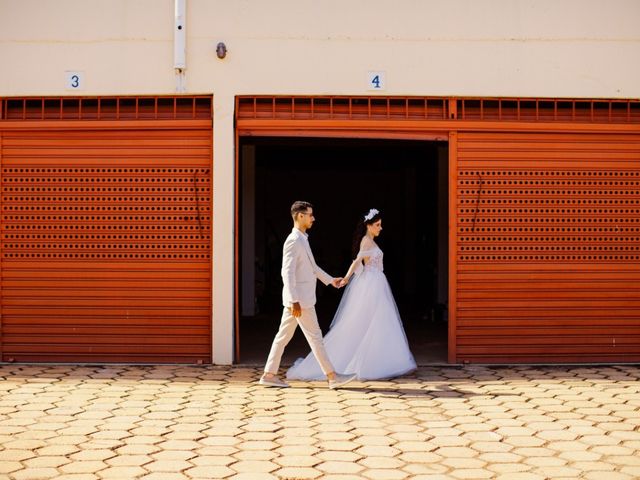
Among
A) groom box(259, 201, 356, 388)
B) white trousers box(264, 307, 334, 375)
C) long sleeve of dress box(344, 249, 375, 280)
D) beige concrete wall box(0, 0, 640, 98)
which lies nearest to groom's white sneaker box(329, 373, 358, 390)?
groom box(259, 201, 356, 388)

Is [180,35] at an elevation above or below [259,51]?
above

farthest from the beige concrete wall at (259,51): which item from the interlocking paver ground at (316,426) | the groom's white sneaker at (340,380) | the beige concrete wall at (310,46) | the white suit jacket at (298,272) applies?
the interlocking paver ground at (316,426)

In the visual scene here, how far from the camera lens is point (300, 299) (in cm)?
893

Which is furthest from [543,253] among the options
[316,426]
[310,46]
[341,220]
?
[341,220]

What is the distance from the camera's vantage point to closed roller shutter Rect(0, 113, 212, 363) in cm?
1056

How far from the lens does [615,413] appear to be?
769 centimetres

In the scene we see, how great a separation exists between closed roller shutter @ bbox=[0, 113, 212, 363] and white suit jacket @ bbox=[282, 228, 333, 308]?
1.90 metres

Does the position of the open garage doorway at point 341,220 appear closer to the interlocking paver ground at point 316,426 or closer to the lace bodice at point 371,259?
the lace bodice at point 371,259

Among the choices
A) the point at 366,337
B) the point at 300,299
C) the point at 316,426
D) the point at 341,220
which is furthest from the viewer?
the point at 341,220

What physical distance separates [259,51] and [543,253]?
4062 mm

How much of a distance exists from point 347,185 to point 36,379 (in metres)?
18.1

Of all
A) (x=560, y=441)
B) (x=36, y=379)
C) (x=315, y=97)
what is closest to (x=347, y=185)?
(x=315, y=97)

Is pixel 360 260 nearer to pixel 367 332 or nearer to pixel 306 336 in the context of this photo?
pixel 367 332

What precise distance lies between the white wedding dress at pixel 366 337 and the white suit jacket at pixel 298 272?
3.14 ft
